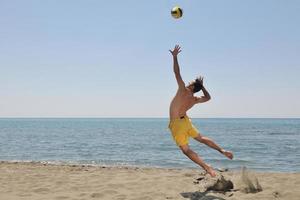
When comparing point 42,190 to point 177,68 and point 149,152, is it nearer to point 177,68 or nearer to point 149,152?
point 177,68

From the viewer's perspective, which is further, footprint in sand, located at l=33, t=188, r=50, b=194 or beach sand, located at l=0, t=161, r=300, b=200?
footprint in sand, located at l=33, t=188, r=50, b=194

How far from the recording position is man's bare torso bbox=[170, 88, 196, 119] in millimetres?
7184

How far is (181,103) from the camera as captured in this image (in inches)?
283

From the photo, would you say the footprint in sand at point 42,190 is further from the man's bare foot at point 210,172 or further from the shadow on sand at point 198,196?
the man's bare foot at point 210,172

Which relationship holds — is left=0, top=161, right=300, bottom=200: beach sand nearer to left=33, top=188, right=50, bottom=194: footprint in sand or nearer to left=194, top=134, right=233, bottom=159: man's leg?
left=33, top=188, right=50, bottom=194: footprint in sand

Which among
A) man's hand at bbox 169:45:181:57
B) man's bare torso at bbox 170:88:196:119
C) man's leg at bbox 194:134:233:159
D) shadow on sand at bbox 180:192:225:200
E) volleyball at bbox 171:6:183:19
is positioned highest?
→ volleyball at bbox 171:6:183:19

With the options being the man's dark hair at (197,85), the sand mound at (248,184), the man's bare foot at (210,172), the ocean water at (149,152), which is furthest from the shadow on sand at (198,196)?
the ocean water at (149,152)

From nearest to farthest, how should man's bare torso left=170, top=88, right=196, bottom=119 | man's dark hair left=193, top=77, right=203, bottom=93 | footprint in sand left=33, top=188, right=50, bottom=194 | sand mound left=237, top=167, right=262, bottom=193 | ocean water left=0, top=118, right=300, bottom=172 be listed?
sand mound left=237, top=167, right=262, bottom=193, man's bare torso left=170, top=88, right=196, bottom=119, man's dark hair left=193, top=77, right=203, bottom=93, footprint in sand left=33, top=188, right=50, bottom=194, ocean water left=0, top=118, right=300, bottom=172

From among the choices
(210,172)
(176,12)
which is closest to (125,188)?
(210,172)

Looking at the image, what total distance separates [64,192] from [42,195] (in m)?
0.41

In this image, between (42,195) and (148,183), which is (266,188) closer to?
(148,183)

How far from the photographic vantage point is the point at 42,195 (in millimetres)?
7258

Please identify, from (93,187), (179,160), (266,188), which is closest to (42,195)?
(93,187)

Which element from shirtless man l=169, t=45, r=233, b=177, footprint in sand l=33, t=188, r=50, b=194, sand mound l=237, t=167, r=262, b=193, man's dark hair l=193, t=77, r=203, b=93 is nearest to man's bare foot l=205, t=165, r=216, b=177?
shirtless man l=169, t=45, r=233, b=177
